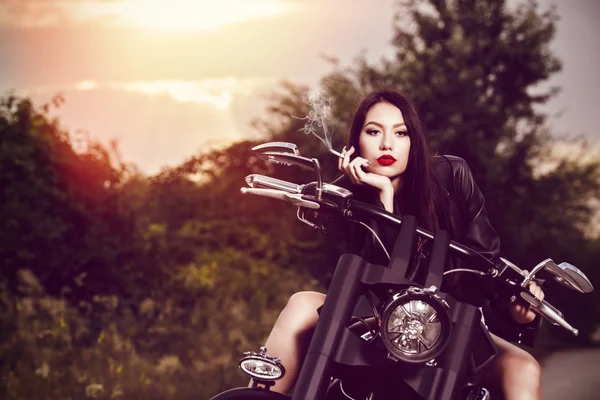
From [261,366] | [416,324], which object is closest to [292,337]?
[261,366]

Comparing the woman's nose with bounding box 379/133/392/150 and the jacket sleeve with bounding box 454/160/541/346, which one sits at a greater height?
the woman's nose with bounding box 379/133/392/150

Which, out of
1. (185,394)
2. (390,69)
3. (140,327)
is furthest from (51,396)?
(390,69)

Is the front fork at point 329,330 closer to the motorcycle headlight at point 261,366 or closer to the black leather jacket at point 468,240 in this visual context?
the motorcycle headlight at point 261,366

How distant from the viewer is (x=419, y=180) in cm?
316

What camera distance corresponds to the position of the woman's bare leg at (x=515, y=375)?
2.86m

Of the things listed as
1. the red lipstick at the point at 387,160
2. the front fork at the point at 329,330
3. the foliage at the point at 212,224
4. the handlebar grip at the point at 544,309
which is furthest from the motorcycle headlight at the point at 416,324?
the foliage at the point at 212,224

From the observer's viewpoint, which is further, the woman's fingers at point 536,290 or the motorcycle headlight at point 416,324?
the woman's fingers at point 536,290

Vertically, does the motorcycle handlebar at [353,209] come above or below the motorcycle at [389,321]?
above

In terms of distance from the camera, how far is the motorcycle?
7.74 ft

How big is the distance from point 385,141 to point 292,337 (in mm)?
823

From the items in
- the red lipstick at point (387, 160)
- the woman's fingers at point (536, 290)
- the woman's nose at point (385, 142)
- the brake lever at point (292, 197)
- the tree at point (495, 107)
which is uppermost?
the tree at point (495, 107)

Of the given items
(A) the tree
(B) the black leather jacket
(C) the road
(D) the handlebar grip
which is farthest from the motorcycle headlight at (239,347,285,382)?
(A) the tree

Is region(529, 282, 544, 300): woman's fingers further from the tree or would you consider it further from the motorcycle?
the tree

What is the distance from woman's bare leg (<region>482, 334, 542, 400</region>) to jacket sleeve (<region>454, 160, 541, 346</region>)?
0.19ft
